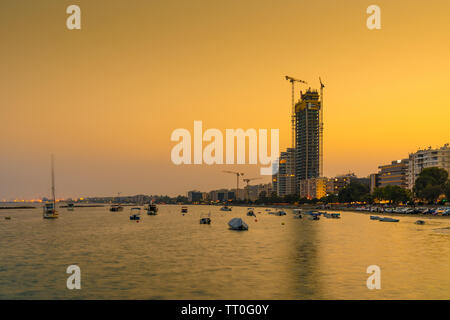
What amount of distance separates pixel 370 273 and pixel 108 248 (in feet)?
157

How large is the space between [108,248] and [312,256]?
123 feet

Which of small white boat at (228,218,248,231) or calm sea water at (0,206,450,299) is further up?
calm sea water at (0,206,450,299)

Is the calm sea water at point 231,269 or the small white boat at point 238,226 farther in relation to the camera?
the small white boat at point 238,226

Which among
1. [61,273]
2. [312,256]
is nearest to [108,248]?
[61,273]

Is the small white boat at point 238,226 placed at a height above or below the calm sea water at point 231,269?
below

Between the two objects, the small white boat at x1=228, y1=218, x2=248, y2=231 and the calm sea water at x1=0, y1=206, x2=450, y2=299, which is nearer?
the calm sea water at x1=0, y1=206, x2=450, y2=299

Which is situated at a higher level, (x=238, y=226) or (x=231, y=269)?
(x=231, y=269)

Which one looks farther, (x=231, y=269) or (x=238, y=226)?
(x=238, y=226)
